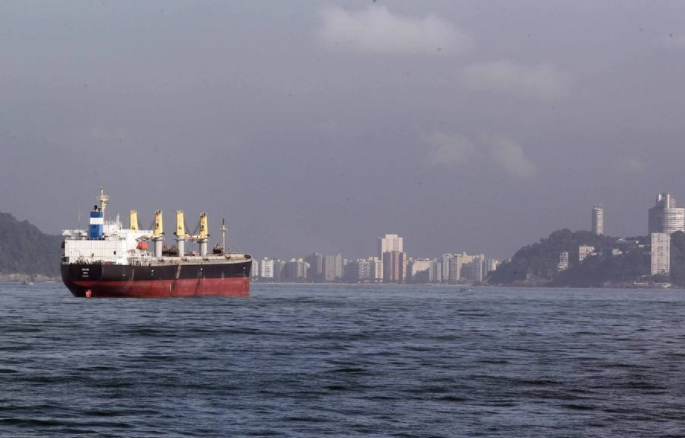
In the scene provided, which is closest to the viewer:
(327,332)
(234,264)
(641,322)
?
(327,332)

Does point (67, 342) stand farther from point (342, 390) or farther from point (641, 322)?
point (641, 322)

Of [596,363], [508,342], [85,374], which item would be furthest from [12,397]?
[508,342]

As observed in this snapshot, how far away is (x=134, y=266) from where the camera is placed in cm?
10319

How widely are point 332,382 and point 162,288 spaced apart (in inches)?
2938

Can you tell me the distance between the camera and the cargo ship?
100250 mm

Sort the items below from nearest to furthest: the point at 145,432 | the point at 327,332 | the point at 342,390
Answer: the point at 145,432 < the point at 342,390 < the point at 327,332

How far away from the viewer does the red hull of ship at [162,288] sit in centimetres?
10038

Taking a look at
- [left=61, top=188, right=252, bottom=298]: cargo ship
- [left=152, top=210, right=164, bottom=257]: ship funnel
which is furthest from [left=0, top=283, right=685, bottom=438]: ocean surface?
[left=152, top=210, right=164, bottom=257]: ship funnel

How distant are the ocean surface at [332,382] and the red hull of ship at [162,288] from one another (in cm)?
3829

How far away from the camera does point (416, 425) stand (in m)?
25.9

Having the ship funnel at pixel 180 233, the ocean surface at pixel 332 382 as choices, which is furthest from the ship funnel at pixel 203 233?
the ocean surface at pixel 332 382

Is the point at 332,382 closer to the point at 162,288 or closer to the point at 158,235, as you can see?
the point at 162,288

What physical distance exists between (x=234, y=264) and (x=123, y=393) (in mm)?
90198

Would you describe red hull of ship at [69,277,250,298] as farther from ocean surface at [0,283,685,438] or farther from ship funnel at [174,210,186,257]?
ocean surface at [0,283,685,438]
